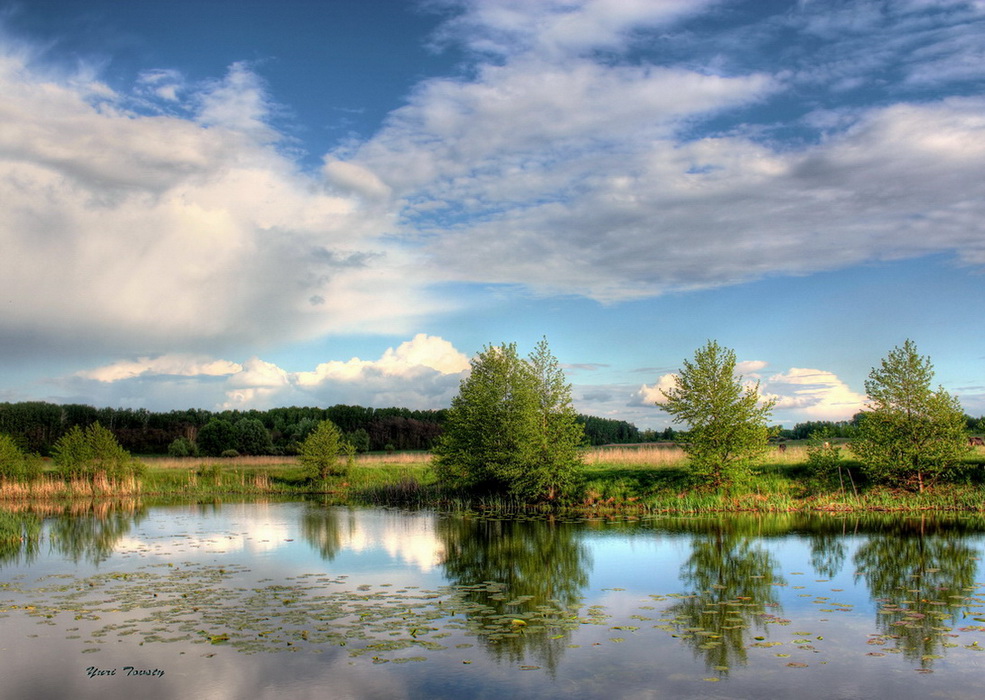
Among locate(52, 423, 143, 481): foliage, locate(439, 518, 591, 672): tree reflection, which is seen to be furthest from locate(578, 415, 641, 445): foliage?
locate(439, 518, 591, 672): tree reflection

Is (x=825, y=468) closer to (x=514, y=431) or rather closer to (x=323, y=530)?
(x=514, y=431)

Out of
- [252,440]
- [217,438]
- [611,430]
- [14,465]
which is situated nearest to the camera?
[14,465]

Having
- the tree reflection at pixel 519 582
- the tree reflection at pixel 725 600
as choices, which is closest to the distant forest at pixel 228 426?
the tree reflection at pixel 519 582

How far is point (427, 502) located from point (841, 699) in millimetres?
32906

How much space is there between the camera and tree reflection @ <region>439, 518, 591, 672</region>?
12180 mm

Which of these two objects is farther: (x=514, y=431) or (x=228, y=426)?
(x=228, y=426)

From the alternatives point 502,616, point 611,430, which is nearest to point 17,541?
point 502,616

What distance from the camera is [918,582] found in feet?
54.4

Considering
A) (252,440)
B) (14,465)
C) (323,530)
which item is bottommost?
(323,530)

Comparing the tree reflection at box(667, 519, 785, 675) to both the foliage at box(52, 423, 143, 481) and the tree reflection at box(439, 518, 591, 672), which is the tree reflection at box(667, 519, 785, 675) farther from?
the foliage at box(52, 423, 143, 481)

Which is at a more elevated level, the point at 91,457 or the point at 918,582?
the point at 91,457

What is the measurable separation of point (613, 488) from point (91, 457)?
32391mm

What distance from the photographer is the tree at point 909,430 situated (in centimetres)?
3394

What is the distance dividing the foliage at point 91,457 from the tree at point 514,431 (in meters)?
22.5
